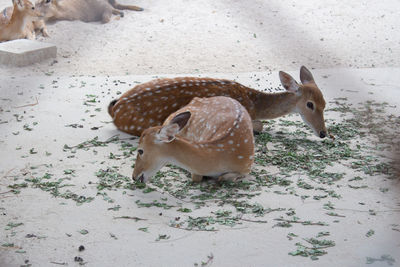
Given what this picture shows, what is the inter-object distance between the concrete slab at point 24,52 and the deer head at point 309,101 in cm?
342

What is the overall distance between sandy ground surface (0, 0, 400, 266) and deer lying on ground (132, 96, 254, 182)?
0.34 ft

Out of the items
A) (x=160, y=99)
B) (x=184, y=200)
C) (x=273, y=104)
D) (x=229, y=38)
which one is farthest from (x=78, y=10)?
(x=184, y=200)

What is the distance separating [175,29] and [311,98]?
442 centimetres

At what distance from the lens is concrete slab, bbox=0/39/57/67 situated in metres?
6.94

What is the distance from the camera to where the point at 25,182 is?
386 centimetres

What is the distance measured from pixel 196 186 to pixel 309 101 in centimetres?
155

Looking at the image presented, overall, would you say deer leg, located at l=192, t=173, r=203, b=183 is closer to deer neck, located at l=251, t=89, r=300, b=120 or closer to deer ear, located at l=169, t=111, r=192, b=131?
deer ear, located at l=169, t=111, r=192, b=131

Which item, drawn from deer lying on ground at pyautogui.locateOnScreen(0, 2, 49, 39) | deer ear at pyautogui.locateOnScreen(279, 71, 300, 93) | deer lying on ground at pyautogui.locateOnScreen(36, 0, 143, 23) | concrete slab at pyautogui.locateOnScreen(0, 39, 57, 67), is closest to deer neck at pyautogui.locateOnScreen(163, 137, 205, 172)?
deer ear at pyautogui.locateOnScreen(279, 71, 300, 93)

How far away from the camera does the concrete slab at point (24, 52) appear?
22.8 feet

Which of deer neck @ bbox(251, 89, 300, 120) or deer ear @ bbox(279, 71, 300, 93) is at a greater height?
deer ear @ bbox(279, 71, 300, 93)

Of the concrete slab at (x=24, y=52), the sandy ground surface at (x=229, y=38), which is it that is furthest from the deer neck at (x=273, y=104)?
the concrete slab at (x=24, y=52)

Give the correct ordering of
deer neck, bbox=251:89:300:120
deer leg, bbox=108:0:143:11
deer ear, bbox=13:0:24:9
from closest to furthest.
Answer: deer neck, bbox=251:89:300:120, deer ear, bbox=13:0:24:9, deer leg, bbox=108:0:143:11

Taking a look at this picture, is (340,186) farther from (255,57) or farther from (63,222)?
(255,57)

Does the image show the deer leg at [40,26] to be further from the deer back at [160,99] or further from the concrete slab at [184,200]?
the deer back at [160,99]
